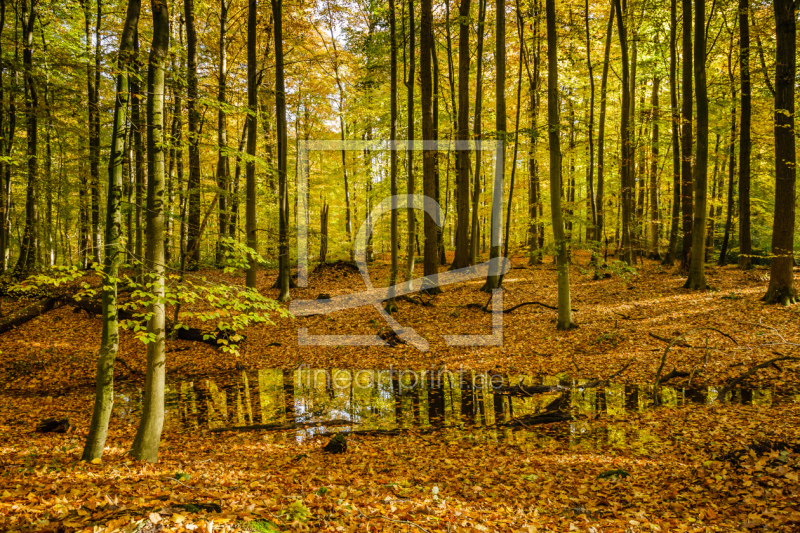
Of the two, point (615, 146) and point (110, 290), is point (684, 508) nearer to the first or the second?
point (110, 290)

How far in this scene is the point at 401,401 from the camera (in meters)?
8.56

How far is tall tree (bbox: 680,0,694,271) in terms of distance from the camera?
537 inches

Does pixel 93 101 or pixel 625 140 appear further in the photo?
pixel 625 140

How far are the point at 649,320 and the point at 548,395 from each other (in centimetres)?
505

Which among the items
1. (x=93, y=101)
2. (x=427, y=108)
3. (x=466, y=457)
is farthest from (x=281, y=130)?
(x=466, y=457)

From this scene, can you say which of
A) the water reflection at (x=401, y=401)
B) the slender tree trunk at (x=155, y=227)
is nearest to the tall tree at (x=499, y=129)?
the water reflection at (x=401, y=401)

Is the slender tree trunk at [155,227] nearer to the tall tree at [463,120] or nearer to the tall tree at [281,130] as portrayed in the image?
the tall tree at [281,130]

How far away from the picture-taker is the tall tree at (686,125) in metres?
13.6

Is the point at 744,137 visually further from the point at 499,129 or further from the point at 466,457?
the point at 466,457

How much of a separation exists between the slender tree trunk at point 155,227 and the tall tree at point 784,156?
38.7 feet

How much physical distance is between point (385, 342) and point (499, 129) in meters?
7.86

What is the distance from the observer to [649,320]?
1127cm

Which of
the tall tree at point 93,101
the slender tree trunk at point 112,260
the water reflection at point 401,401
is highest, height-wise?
the tall tree at point 93,101

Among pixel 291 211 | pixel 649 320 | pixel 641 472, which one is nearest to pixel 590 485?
pixel 641 472
